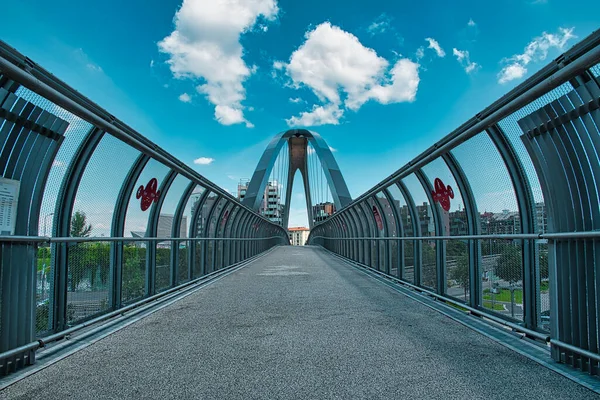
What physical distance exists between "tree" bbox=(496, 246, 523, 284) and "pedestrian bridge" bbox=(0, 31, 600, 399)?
2cm

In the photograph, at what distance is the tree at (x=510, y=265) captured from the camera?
3.46 meters

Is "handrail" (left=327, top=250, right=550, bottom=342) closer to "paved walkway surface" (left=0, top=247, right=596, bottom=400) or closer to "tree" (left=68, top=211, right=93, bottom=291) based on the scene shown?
"paved walkway surface" (left=0, top=247, right=596, bottom=400)

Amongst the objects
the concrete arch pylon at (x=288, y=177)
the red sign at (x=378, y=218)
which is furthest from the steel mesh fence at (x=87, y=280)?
the concrete arch pylon at (x=288, y=177)

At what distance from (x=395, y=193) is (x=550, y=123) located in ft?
14.7

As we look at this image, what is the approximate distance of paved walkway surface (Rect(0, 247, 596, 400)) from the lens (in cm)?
216

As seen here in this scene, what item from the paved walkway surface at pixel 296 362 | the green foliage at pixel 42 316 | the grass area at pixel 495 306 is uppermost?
Answer: the green foliage at pixel 42 316

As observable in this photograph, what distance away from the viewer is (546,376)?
2.40 meters

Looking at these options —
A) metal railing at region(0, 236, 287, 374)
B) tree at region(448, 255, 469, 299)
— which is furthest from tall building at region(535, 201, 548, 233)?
metal railing at region(0, 236, 287, 374)

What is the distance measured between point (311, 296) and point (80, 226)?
3043 millimetres

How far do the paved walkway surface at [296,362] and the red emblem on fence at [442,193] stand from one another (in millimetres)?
1447

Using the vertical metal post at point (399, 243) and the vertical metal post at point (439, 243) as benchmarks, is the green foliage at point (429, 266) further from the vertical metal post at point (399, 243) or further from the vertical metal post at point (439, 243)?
the vertical metal post at point (399, 243)

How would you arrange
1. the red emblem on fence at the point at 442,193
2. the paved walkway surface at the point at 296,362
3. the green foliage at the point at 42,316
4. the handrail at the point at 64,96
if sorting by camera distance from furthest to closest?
the red emblem on fence at the point at 442,193
the green foliage at the point at 42,316
the handrail at the point at 64,96
the paved walkway surface at the point at 296,362

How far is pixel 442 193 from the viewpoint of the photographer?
512 cm

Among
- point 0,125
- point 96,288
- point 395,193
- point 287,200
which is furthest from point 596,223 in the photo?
point 287,200
